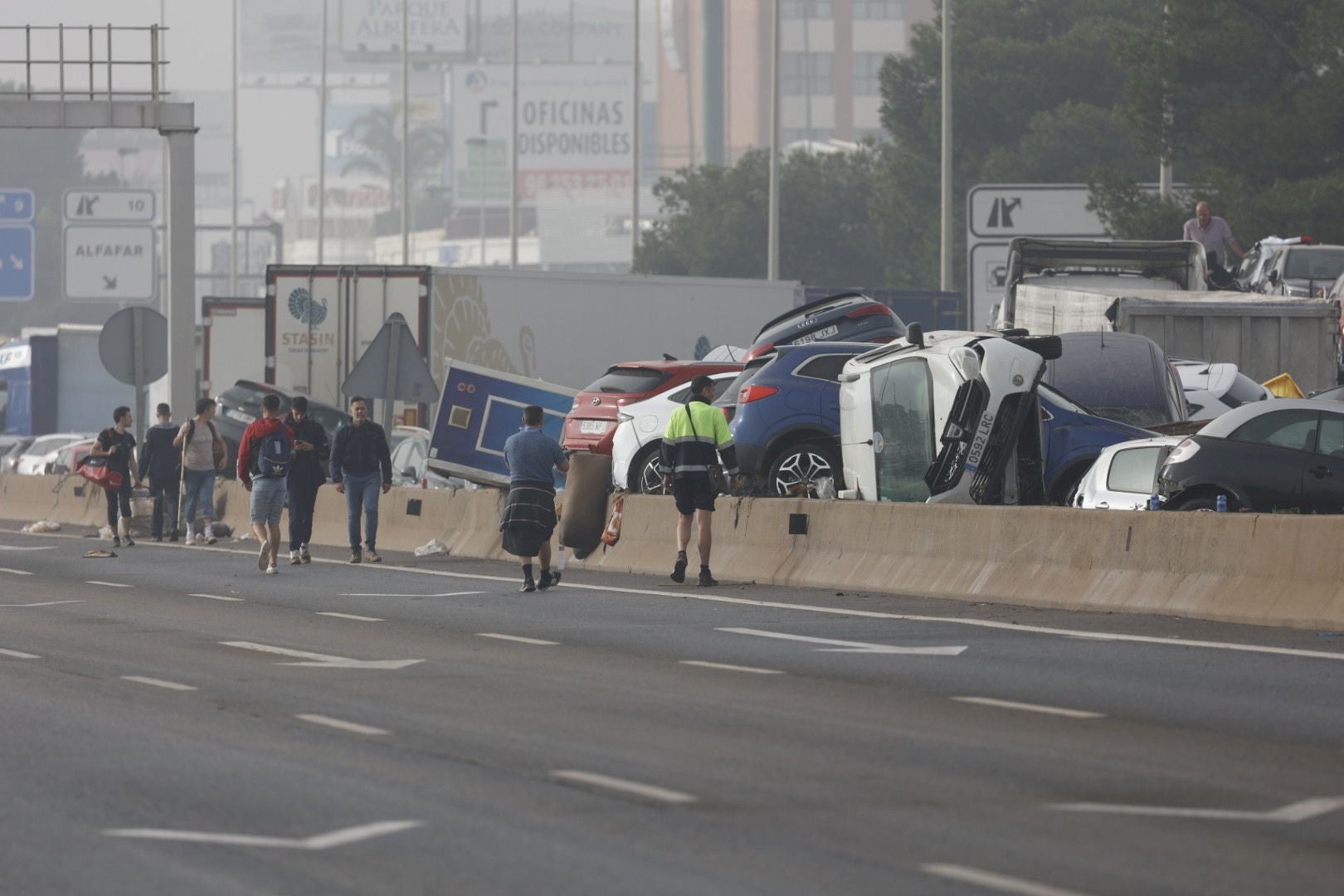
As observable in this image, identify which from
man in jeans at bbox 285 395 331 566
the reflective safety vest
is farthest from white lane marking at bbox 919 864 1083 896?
man in jeans at bbox 285 395 331 566

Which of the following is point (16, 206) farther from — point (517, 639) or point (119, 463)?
point (517, 639)

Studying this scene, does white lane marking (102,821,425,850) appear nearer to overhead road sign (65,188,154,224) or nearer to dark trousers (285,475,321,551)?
dark trousers (285,475,321,551)

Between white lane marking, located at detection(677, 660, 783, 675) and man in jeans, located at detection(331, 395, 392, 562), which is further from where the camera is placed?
man in jeans, located at detection(331, 395, 392, 562)

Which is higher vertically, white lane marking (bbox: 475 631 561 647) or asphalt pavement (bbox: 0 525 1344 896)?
asphalt pavement (bbox: 0 525 1344 896)

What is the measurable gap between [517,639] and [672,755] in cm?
563

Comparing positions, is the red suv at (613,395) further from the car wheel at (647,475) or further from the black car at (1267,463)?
the black car at (1267,463)

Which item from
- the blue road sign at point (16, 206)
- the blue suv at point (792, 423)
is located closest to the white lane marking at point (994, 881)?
the blue suv at point (792, 423)

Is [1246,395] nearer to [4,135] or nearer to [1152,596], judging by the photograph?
[1152,596]

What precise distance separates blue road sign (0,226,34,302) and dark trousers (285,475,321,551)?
5270cm

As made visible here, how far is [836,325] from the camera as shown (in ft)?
86.4

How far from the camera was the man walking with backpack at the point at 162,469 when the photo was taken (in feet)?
99.8

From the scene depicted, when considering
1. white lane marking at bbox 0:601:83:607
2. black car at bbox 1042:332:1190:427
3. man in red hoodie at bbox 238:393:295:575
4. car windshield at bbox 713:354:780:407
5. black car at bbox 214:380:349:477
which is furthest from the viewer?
black car at bbox 214:380:349:477

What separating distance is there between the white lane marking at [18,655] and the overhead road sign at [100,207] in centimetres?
5069

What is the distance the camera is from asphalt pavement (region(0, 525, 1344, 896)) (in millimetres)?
7602
